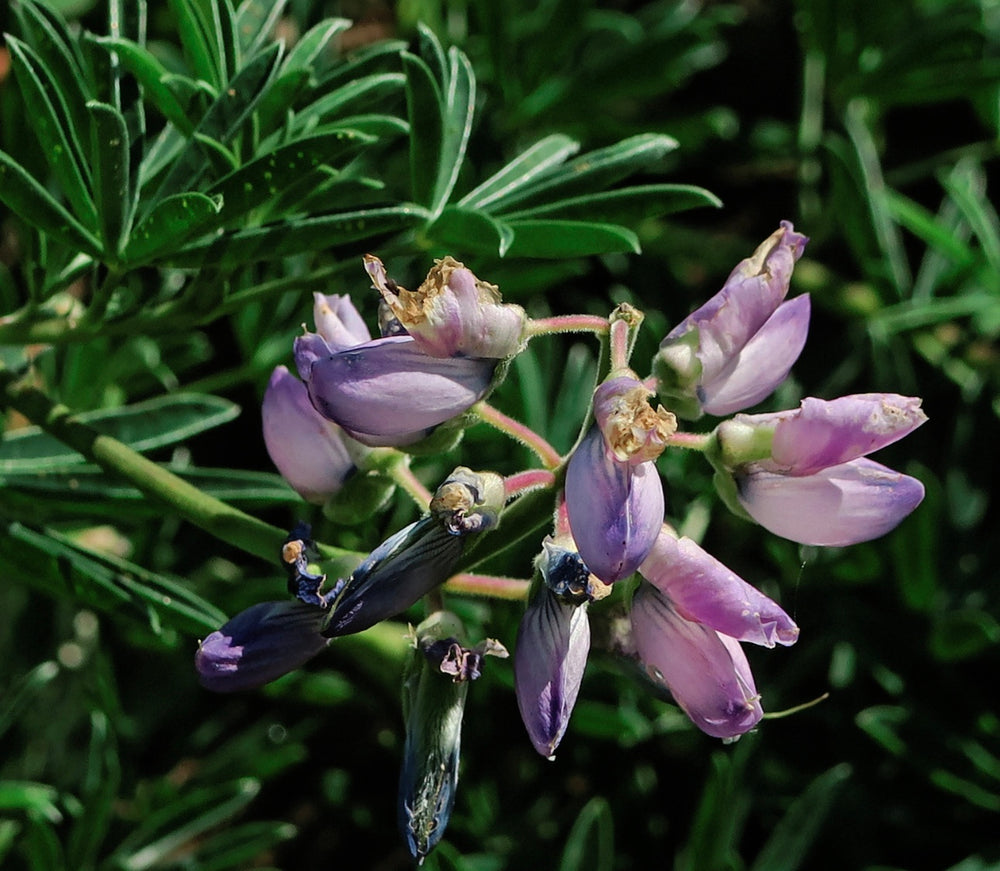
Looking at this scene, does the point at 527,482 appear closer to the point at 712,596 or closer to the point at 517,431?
the point at 517,431

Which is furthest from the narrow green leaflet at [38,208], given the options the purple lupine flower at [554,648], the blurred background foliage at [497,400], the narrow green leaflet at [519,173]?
the purple lupine flower at [554,648]

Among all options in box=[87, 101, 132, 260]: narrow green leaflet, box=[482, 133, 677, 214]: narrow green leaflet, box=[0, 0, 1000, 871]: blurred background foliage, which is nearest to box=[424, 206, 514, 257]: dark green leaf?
box=[0, 0, 1000, 871]: blurred background foliage

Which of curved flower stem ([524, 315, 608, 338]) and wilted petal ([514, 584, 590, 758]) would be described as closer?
wilted petal ([514, 584, 590, 758])

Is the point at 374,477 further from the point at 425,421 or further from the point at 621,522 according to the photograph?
the point at 621,522

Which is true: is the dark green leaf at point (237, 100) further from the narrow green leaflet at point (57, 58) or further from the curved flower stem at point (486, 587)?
the curved flower stem at point (486, 587)

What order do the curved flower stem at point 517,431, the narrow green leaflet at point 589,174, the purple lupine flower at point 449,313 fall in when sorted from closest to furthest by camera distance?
the purple lupine flower at point 449,313 → the curved flower stem at point 517,431 → the narrow green leaflet at point 589,174

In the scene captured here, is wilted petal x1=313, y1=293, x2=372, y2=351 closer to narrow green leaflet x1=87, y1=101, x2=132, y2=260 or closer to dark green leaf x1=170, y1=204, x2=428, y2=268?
dark green leaf x1=170, y1=204, x2=428, y2=268

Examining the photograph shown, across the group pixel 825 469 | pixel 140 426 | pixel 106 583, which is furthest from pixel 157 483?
pixel 825 469
